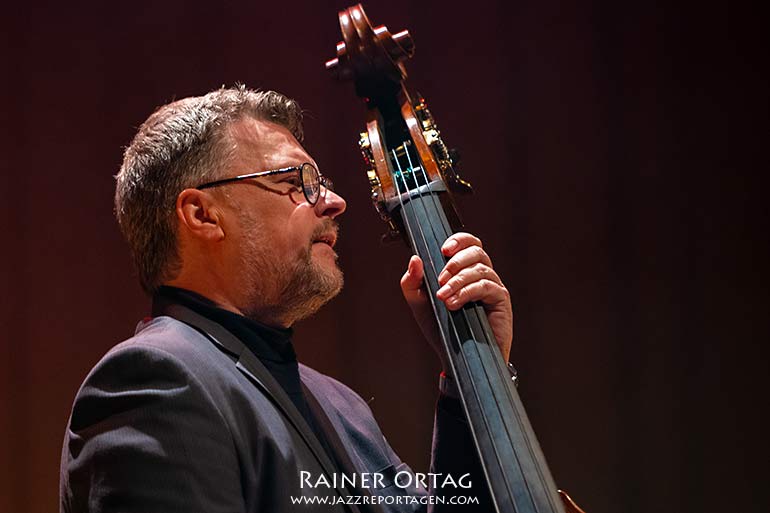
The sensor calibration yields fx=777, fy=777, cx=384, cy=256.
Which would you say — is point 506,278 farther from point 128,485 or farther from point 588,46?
point 128,485


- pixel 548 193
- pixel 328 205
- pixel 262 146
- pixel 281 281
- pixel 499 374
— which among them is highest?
pixel 548 193

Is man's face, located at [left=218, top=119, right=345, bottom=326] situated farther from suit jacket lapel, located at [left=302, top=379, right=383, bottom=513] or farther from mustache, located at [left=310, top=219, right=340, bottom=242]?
suit jacket lapel, located at [left=302, top=379, right=383, bottom=513]

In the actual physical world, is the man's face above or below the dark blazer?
above

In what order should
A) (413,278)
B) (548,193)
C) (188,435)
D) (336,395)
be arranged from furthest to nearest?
1. (548,193)
2. (336,395)
3. (413,278)
4. (188,435)

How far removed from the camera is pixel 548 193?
236 centimetres

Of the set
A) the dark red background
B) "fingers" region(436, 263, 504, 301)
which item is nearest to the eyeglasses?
"fingers" region(436, 263, 504, 301)

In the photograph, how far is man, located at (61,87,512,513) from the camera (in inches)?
40.2

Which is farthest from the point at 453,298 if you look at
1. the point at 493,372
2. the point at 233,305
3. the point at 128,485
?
the point at 128,485

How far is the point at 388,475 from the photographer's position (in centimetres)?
144

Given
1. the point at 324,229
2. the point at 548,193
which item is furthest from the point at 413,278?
the point at 548,193

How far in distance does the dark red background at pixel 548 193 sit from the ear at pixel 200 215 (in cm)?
100

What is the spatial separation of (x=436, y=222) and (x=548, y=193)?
3.88 ft

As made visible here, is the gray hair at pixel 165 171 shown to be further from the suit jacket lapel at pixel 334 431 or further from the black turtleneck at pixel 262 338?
the suit jacket lapel at pixel 334 431

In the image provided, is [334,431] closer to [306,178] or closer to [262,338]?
[262,338]
